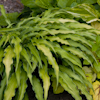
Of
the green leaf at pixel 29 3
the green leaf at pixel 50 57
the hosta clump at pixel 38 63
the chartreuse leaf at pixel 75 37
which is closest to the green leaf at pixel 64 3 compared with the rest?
the green leaf at pixel 29 3

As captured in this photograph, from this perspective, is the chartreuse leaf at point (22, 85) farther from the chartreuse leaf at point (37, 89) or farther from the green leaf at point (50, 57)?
the green leaf at point (50, 57)

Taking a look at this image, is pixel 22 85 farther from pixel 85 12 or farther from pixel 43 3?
pixel 85 12

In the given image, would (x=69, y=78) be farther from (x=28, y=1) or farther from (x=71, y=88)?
(x=28, y=1)

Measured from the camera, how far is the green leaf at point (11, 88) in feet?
3.24

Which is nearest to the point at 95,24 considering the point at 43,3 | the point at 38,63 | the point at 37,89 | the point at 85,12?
the point at 85,12

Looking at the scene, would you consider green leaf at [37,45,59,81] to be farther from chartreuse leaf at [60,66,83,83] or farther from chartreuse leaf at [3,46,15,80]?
chartreuse leaf at [3,46,15,80]

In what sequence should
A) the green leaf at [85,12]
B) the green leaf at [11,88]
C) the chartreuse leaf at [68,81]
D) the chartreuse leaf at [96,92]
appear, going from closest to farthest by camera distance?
1. the green leaf at [11,88]
2. the chartreuse leaf at [68,81]
3. the chartreuse leaf at [96,92]
4. the green leaf at [85,12]

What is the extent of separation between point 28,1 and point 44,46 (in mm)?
984

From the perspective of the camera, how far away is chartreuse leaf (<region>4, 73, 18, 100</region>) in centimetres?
99

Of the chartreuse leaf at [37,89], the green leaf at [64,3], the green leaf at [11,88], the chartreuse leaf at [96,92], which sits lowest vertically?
the chartreuse leaf at [96,92]

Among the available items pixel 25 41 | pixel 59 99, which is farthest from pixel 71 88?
pixel 25 41

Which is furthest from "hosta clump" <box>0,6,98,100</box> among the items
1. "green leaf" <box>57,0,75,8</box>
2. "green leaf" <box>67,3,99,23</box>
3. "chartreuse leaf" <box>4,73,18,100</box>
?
"green leaf" <box>57,0,75,8</box>

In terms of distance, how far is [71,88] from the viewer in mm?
1084

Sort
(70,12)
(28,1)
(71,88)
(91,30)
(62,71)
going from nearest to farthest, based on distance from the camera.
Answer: (71,88) < (62,71) < (91,30) < (70,12) < (28,1)
